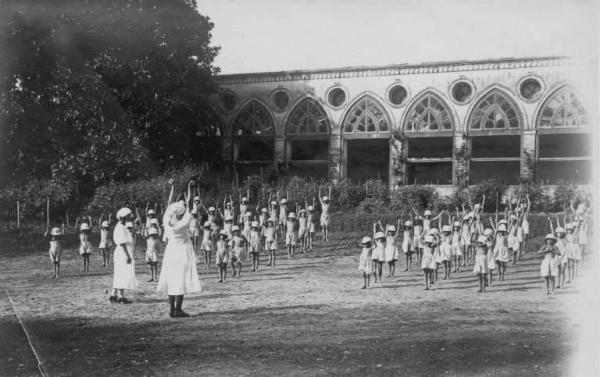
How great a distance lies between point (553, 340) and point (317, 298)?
483 centimetres

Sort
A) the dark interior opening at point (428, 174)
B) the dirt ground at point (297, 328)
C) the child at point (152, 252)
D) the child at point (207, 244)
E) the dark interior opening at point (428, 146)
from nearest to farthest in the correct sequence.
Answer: the dirt ground at point (297, 328) → the child at point (152, 252) → the child at point (207, 244) → the dark interior opening at point (428, 146) → the dark interior opening at point (428, 174)

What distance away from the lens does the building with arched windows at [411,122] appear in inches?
993

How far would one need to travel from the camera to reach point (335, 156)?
2870 centimetres

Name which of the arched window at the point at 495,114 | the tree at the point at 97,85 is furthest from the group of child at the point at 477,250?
the tree at the point at 97,85

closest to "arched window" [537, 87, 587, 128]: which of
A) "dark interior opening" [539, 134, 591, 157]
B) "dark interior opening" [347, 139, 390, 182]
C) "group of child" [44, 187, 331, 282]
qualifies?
"dark interior opening" [539, 134, 591, 157]

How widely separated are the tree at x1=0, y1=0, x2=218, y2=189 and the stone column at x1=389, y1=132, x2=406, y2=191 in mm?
8241

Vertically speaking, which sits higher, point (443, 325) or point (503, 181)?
point (503, 181)

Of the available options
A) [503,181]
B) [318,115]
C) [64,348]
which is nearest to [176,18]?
[318,115]

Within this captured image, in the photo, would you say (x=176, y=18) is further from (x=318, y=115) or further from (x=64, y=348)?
(x=64, y=348)

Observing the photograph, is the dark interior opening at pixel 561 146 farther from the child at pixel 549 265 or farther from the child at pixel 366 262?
the child at pixel 366 262

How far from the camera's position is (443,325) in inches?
375

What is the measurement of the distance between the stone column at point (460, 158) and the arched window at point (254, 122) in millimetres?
8276

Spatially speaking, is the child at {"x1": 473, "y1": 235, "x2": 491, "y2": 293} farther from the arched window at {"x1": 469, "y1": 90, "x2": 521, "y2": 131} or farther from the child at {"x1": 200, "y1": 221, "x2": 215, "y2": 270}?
the arched window at {"x1": 469, "y1": 90, "x2": 521, "y2": 131}

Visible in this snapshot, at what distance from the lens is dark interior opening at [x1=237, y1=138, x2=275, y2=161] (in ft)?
99.0
